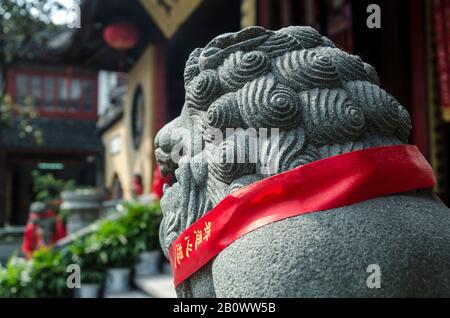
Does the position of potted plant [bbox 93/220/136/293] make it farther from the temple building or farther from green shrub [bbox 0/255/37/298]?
the temple building

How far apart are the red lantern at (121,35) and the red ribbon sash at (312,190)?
813 cm

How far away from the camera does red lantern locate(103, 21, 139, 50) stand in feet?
28.8

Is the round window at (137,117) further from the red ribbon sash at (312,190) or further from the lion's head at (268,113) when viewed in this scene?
the red ribbon sash at (312,190)

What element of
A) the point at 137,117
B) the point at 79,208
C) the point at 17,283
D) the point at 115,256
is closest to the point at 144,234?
the point at 115,256

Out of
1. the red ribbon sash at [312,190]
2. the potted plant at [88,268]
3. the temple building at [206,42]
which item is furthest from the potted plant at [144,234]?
the red ribbon sash at [312,190]

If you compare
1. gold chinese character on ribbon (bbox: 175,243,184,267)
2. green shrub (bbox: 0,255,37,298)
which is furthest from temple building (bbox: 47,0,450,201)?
green shrub (bbox: 0,255,37,298)

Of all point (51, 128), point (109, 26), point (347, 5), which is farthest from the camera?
point (51, 128)

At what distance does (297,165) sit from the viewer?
1.16 metres

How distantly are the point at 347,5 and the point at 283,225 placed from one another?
4.23 meters

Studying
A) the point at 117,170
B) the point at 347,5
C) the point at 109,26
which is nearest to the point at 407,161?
the point at 347,5

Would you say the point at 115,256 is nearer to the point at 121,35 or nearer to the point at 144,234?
the point at 144,234

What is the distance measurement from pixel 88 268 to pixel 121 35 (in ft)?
17.6

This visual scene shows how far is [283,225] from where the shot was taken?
110 centimetres

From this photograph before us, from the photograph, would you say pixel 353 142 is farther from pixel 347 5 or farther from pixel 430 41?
pixel 347 5
